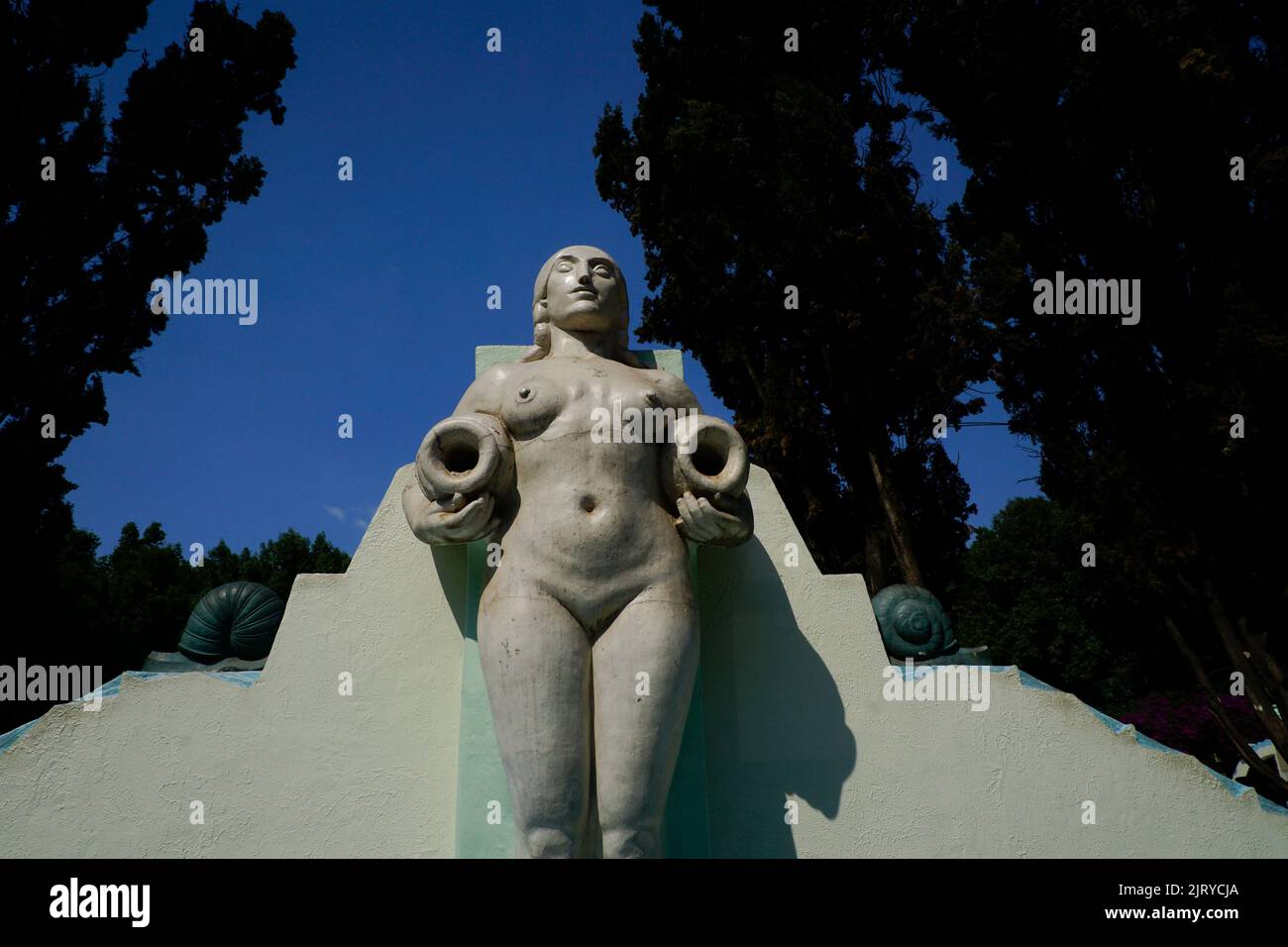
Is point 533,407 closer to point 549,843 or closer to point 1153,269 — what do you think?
point 549,843

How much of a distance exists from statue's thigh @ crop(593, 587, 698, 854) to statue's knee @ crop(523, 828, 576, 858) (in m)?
0.15

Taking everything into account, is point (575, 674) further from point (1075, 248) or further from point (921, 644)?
point (1075, 248)

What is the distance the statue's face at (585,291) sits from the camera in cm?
498

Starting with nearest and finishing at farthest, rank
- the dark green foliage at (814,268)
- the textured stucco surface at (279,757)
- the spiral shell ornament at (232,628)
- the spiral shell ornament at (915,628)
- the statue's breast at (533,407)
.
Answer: the statue's breast at (533,407) → the textured stucco surface at (279,757) → the spiral shell ornament at (232,628) → the spiral shell ornament at (915,628) → the dark green foliage at (814,268)

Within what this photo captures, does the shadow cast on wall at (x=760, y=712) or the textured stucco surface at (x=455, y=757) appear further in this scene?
the shadow cast on wall at (x=760, y=712)

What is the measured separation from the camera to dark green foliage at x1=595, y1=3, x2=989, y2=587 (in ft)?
47.5

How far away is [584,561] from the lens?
4188 mm

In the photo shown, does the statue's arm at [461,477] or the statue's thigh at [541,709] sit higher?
the statue's arm at [461,477]

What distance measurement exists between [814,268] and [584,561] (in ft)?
37.3

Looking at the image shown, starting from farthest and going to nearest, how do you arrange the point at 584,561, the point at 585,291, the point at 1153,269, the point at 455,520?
1. the point at 1153,269
2. the point at 585,291
3. the point at 455,520
4. the point at 584,561

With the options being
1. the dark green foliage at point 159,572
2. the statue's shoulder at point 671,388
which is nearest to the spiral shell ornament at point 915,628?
the statue's shoulder at point 671,388

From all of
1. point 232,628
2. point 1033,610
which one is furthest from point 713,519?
point 1033,610

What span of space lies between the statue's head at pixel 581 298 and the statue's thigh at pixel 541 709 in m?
1.47

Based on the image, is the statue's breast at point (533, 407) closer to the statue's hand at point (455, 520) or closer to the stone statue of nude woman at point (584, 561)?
the stone statue of nude woman at point (584, 561)
